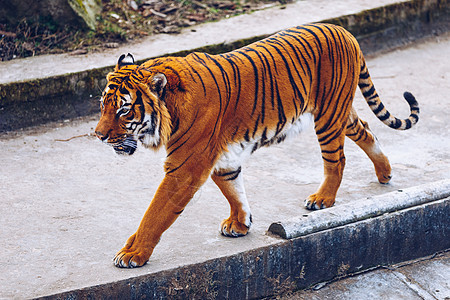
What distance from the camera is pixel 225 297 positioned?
11.9 ft

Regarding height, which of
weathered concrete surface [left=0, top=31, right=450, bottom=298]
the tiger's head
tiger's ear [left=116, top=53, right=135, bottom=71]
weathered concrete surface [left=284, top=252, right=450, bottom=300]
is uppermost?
tiger's ear [left=116, top=53, right=135, bottom=71]

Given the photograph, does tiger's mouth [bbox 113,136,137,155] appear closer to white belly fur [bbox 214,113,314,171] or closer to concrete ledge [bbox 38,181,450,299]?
white belly fur [bbox 214,113,314,171]

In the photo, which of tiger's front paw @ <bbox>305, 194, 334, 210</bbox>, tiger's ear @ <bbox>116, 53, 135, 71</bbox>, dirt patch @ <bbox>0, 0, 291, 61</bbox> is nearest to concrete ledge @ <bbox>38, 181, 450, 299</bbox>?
tiger's front paw @ <bbox>305, 194, 334, 210</bbox>

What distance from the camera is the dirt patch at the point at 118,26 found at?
6.41 metres

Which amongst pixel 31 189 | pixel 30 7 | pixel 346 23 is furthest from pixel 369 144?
pixel 30 7

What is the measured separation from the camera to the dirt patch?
21.0 ft

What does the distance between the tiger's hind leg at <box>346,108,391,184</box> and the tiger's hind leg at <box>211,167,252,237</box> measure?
102 centimetres

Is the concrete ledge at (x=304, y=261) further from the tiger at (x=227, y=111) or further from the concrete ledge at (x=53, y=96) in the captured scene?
the concrete ledge at (x=53, y=96)

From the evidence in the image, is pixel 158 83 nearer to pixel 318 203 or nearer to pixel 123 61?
pixel 123 61

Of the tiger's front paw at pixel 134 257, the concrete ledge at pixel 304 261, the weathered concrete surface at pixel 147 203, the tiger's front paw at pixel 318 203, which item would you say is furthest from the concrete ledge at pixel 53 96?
the concrete ledge at pixel 304 261

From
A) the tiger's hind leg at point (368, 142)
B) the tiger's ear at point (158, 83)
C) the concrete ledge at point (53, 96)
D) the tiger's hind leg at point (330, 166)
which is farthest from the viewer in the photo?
the concrete ledge at point (53, 96)

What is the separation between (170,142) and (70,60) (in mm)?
3118

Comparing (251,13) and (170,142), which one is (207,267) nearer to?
(170,142)

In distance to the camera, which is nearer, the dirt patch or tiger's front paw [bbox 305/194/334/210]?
tiger's front paw [bbox 305/194/334/210]
